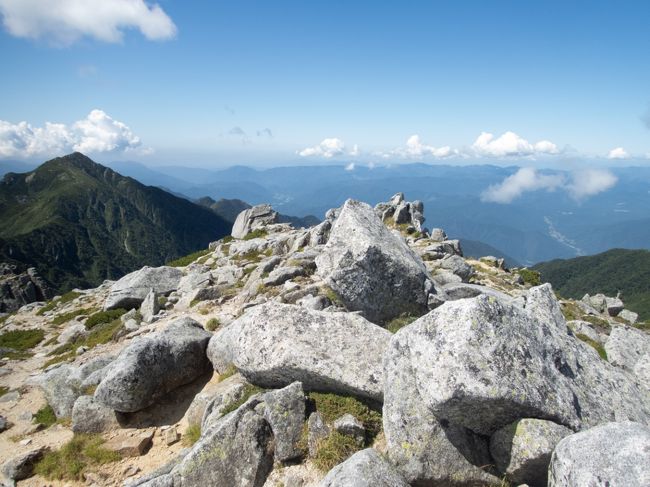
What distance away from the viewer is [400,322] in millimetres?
15375

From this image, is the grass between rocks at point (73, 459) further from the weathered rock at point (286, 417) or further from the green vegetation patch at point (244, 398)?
the weathered rock at point (286, 417)

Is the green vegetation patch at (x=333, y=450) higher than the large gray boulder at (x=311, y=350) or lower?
lower

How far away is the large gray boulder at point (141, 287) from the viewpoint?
31.4 m

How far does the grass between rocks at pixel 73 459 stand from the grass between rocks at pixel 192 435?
7.59 ft

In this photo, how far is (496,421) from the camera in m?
8.50

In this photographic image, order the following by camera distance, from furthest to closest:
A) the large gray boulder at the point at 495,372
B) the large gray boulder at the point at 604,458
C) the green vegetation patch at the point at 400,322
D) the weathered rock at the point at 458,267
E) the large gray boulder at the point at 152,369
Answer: the weathered rock at the point at 458,267, the green vegetation patch at the point at 400,322, the large gray boulder at the point at 152,369, the large gray boulder at the point at 495,372, the large gray boulder at the point at 604,458

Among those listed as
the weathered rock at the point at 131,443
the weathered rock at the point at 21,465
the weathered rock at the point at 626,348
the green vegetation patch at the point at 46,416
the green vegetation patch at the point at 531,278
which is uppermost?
the weathered rock at the point at 626,348

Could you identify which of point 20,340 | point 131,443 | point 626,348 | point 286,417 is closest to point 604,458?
point 286,417

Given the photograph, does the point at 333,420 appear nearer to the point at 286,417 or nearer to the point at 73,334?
the point at 286,417

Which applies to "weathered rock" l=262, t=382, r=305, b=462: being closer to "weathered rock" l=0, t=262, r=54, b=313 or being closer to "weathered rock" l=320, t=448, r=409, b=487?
"weathered rock" l=320, t=448, r=409, b=487

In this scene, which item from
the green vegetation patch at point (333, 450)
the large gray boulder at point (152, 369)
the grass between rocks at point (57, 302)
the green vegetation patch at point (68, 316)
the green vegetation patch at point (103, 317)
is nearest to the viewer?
the green vegetation patch at point (333, 450)

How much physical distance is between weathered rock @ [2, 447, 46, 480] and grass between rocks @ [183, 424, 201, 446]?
17.7 feet

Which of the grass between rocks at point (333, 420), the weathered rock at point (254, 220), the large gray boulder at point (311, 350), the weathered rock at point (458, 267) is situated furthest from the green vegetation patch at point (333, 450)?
the weathered rock at point (254, 220)

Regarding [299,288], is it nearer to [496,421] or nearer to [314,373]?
[314,373]
